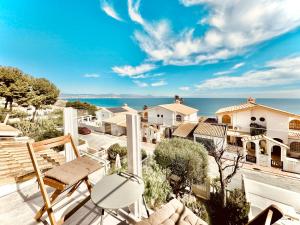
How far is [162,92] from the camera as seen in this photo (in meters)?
66.7

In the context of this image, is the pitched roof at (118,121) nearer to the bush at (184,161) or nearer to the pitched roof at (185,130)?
the pitched roof at (185,130)

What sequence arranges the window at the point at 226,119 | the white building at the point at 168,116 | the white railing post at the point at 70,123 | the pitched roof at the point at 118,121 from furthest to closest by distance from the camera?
the white building at the point at 168,116 → the pitched roof at the point at 118,121 → the window at the point at 226,119 → the white railing post at the point at 70,123

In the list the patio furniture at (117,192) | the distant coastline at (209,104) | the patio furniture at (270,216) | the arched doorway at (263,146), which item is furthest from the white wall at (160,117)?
the distant coastline at (209,104)

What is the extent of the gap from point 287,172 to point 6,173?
50.7ft

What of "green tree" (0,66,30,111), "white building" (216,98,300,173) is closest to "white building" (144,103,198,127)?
"white building" (216,98,300,173)

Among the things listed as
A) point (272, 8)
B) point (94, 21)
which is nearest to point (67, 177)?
point (272, 8)

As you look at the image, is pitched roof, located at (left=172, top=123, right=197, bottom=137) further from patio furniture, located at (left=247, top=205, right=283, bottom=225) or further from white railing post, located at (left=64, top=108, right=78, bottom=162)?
patio furniture, located at (left=247, top=205, right=283, bottom=225)

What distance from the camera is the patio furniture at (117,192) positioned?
1324mm

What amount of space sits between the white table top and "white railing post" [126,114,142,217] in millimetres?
222

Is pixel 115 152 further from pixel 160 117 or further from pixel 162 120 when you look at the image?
pixel 160 117

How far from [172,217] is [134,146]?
0.89 metres

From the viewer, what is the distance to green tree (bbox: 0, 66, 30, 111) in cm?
1324

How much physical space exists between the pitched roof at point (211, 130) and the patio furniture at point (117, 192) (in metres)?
13.5

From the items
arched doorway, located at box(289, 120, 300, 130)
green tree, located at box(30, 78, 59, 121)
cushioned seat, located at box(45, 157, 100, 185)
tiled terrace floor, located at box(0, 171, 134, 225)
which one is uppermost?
green tree, located at box(30, 78, 59, 121)
